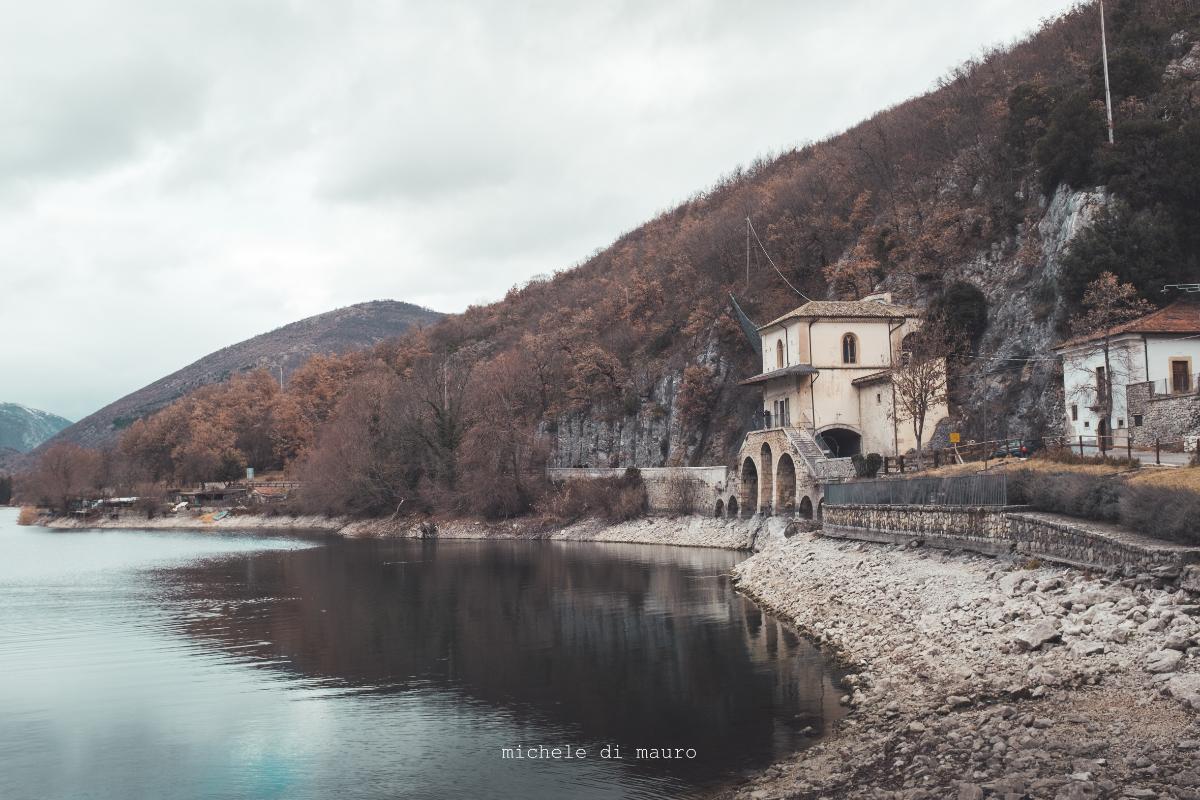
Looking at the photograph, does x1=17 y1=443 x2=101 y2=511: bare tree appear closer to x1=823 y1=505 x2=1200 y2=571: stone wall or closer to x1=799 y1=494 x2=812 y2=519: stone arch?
x1=799 y1=494 x2=812 y2=519: stone arch

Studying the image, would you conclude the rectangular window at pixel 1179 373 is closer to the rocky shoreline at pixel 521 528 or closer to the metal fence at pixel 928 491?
the metal fence at pixel 928 491

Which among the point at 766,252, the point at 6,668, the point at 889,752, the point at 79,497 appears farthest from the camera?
the point at 79,497

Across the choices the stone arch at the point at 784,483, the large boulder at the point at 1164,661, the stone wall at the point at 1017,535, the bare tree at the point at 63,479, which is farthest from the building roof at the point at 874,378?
the bare tree at the point at 63,479

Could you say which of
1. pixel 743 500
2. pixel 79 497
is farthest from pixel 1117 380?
pixel 79 497

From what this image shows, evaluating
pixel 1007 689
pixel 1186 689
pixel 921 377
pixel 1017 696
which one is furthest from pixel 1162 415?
pixel 1186 689

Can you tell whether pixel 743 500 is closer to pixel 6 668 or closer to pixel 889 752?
pixel 6 668

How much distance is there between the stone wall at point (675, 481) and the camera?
61688 millimetres

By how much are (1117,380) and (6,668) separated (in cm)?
4147

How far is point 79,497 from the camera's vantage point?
132m

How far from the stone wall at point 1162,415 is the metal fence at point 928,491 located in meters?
10.2

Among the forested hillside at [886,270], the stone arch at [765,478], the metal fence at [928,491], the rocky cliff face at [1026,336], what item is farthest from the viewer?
the stone arch at [765,478]

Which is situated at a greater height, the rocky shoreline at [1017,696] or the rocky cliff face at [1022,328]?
the rocky cliff face at [1022,328]

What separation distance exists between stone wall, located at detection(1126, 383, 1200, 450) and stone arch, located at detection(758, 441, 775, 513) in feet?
67.5

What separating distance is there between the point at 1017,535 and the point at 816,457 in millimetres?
25500
